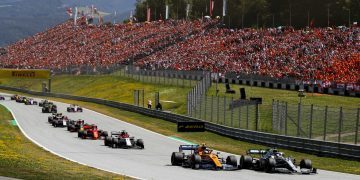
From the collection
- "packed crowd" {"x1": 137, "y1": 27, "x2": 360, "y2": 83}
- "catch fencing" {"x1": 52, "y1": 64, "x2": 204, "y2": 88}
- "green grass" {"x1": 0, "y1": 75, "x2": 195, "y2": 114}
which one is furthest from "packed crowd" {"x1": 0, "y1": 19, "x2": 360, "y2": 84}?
"green grass" {"x1": 0, "y1": 75, "x2": 195, "y2": 114}

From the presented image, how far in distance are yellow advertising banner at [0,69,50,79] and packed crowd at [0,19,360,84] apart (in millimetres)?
7832

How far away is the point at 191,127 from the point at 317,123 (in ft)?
42.5

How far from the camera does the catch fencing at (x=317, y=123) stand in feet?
90.2

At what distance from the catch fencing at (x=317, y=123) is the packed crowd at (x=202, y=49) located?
19.1m

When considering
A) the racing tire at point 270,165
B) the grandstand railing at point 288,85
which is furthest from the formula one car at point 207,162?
the grandstand railing at point 288,85

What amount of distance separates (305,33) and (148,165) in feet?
145

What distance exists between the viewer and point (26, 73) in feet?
315

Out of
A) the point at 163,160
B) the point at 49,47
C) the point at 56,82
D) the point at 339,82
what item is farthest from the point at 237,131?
the point at 49,47

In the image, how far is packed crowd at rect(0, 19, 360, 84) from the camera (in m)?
56.7

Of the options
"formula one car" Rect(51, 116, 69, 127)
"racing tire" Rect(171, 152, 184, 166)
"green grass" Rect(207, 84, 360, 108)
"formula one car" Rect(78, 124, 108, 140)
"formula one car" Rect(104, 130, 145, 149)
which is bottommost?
"formula one car" Rect(51, 116, 69, 127)

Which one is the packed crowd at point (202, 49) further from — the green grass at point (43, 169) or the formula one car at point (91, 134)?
the green grass at point (43, 169)

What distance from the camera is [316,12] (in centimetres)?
9219

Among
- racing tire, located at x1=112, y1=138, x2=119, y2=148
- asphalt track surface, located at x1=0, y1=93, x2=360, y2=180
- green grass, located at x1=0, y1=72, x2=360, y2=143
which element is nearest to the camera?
asphalt track surface, located at x1=0, y1=93, x2=360, y2=180

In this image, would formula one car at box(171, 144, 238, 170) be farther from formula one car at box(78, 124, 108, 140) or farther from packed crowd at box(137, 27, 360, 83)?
packed crowd at box(137, 27, 360, 83)
